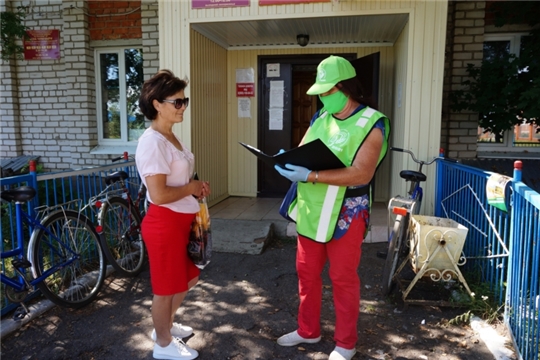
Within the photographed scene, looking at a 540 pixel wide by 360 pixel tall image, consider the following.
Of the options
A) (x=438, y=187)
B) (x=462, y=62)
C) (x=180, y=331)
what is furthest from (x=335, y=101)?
(x=462, y=62)

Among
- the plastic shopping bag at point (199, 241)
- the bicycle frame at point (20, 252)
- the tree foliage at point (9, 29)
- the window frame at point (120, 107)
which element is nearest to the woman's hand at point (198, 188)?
the plastic shopping bag at point (199, 241)

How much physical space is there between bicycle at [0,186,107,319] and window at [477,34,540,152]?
17.2ft

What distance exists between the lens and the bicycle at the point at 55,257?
9.94 ft

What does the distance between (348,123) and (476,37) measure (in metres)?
4.38

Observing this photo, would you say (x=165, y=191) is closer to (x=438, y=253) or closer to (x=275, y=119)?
(x=438, y=253)

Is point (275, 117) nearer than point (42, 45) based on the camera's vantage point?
Yes

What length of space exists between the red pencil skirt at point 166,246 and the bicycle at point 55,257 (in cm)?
117

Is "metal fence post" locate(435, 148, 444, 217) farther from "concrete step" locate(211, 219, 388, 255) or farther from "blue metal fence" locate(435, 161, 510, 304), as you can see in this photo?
"concrete step" locate(211, 219, 388, 255)

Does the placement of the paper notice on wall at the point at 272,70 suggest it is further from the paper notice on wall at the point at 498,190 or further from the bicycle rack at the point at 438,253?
the paper notice on wall at the point at 498,190

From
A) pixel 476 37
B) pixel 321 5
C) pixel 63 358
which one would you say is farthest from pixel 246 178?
pixel 63 358

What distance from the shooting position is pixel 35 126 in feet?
24.9

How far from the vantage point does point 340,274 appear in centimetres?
250

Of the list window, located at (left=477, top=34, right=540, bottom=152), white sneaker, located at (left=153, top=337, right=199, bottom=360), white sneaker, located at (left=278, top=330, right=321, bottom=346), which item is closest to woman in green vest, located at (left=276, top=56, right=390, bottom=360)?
white sneaker, located at (left=278, top=330, right=321, bottom=346)

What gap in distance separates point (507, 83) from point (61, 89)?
6855 millimetres
